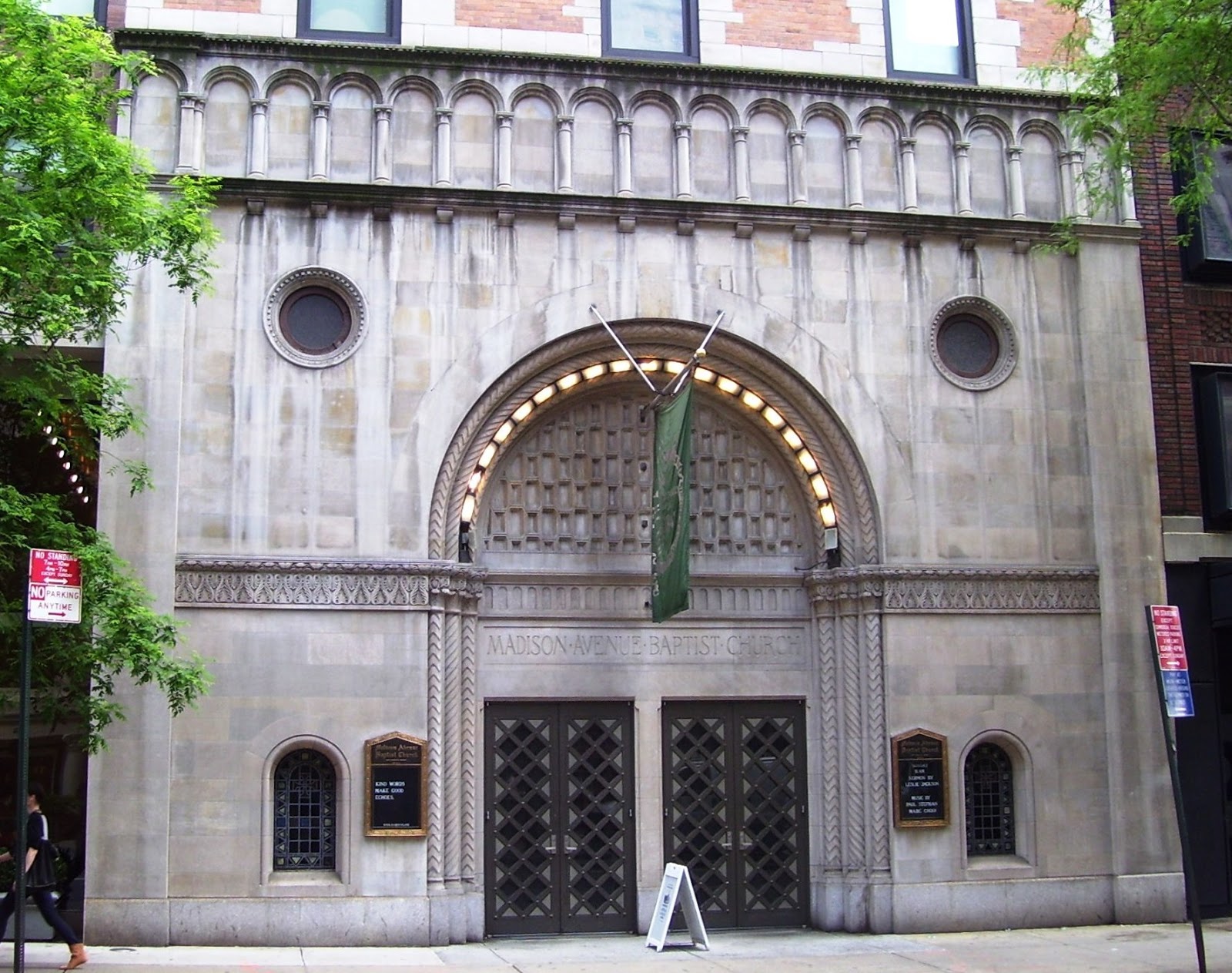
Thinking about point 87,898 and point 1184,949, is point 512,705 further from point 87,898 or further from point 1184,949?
point 1184,949

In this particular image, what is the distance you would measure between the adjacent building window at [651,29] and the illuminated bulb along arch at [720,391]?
13.8ft

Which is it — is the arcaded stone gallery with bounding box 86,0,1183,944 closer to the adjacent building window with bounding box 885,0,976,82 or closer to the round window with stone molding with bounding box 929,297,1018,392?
the round window with stone molding with bounding box 929,297,1018,392

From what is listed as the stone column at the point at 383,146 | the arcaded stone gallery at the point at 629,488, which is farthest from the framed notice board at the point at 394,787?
the stone column at the point at 383,146

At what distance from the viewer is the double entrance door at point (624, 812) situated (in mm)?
18219

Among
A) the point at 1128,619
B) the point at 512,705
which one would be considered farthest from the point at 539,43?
the point at 1128,619

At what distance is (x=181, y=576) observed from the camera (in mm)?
17328

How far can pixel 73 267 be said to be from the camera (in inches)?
554

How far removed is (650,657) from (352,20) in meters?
9.08

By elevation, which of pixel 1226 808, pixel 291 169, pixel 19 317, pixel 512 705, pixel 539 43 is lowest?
pixel 1226 808

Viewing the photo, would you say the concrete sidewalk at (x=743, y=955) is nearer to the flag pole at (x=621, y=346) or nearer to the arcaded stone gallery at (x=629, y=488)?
the arcaded stone gallery at (x=629, y=488)

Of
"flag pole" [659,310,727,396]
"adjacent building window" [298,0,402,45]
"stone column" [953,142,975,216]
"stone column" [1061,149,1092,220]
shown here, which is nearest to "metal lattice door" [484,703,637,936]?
"flag pole" [659,310,727,396]

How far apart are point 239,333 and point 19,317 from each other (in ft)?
13.8

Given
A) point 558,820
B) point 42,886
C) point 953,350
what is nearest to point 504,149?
point 953,350

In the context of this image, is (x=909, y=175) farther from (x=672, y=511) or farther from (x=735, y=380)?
(x=672, y=511)
